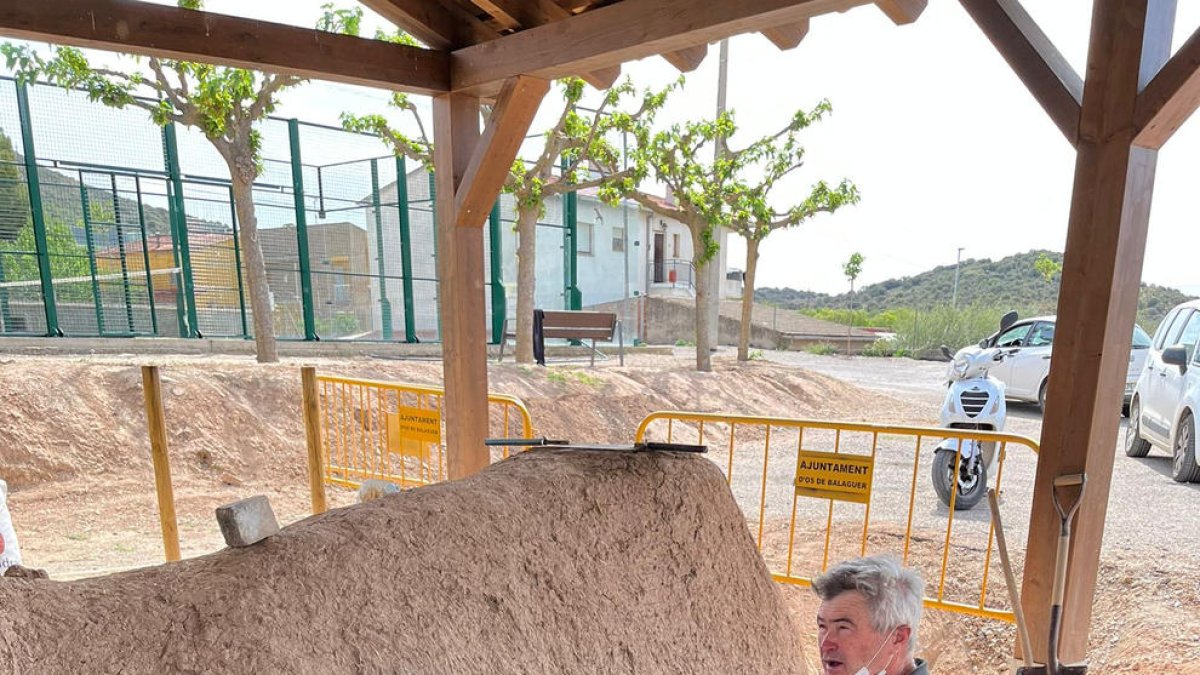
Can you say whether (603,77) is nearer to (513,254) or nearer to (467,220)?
(467,220)

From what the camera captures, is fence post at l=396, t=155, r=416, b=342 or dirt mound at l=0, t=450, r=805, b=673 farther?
fence post at l=396, t=155, r=416, b=342

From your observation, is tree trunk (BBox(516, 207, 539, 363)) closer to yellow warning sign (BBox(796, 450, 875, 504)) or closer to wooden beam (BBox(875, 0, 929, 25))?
yellow warning sign (BBox(796, 450, 875, 504))

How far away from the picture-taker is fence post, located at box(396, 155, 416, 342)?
38.9ft

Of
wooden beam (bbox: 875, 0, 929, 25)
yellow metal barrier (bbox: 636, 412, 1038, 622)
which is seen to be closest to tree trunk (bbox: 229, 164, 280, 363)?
yellow metal barrier (bbox: 636, 412, 1038, 622)

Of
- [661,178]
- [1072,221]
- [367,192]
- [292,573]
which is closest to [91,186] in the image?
[367,192]

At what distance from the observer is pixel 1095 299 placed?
215cm

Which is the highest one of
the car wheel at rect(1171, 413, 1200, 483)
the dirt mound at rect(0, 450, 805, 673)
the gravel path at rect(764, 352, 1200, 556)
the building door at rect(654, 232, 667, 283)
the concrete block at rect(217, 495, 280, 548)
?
the building door at rect(654, 232, 667, 283)

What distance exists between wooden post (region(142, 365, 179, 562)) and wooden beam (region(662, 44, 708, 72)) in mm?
3239

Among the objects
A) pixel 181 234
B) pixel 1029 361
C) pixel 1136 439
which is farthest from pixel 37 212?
pixel 1029 361

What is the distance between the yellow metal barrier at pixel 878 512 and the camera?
3.62 metres

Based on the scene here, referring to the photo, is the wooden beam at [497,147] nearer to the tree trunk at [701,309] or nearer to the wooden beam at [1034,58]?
the wooden beam at [1034,58]

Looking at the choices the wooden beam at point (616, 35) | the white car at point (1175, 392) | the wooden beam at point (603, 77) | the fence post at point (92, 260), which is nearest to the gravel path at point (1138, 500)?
the white car at point (1175, 392)

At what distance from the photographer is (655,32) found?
283 cm

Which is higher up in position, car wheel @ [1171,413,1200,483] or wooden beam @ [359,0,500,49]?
wooden beam @ [359,0,500,49]
